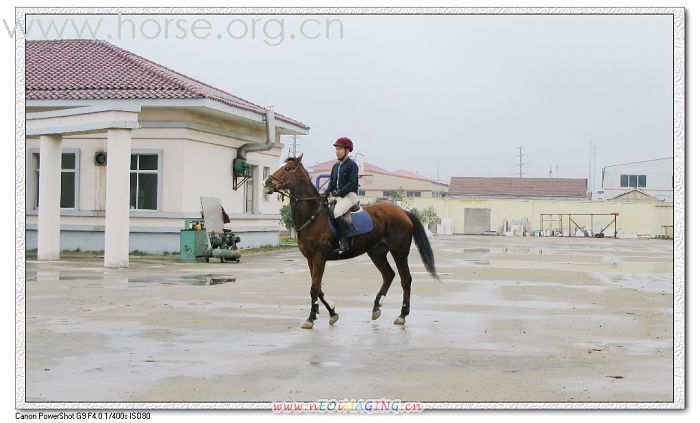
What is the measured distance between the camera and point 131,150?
2541 cm

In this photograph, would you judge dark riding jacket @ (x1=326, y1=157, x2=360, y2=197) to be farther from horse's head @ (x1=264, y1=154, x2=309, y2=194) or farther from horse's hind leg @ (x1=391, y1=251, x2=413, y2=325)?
horse's hind leg @ (x1=391, y1=251, x2=413, y2=325)

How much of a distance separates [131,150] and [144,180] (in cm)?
95

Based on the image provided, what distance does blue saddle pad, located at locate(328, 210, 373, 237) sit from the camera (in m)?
11.0

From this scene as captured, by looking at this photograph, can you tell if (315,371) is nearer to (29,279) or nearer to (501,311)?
(501,311)

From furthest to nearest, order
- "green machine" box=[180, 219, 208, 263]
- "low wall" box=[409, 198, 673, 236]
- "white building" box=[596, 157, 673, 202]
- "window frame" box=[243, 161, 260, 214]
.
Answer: "white building" box=[596, 157, 673, 202] → "low wall" box=[409, 198, 673, 236] → "window frame" box=[243, 161, 260, 214] → "green machine" box=[180, 219, 208, 263]

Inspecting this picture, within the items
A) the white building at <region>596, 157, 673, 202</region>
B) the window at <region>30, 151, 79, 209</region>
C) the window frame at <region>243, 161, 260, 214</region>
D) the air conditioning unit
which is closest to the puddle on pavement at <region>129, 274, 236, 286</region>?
the air conditioning unit

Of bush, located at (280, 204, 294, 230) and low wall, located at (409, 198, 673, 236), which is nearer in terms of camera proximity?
bush, located at (280, 204, 294, 230)

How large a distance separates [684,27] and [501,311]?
6.31 metres

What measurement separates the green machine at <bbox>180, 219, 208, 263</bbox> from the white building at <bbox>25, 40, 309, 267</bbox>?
1837 millimetres

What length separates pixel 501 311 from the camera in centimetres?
1260

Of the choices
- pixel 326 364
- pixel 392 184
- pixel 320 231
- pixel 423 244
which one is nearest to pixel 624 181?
pixel 392 184

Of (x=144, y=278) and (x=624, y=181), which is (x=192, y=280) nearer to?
(x=144, y=278)

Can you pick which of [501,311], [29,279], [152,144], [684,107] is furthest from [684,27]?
[152,144]

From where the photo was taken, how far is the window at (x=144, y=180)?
25.5 meters
